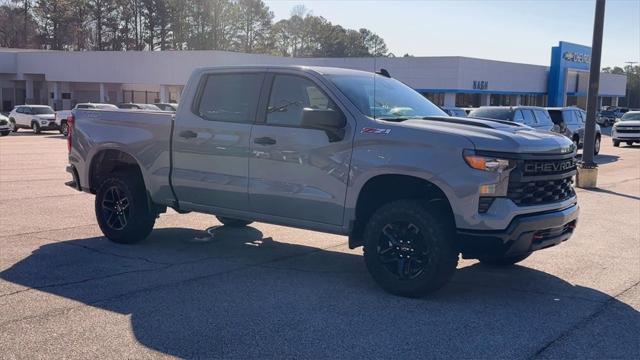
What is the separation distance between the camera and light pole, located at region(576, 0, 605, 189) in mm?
15070

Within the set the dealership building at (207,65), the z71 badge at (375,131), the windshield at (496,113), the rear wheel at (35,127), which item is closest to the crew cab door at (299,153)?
the z71 badge at (375,131)

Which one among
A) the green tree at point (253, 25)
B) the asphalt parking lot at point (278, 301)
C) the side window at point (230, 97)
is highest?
the green tree at point (253, 25)

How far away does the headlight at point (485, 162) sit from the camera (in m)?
5.73

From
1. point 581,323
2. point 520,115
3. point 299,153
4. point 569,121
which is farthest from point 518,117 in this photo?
point 581,323

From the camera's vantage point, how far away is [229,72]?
24.7 ft

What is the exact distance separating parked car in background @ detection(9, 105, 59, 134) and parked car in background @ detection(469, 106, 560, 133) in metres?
23.3

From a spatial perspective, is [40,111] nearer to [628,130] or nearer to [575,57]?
[628,130]

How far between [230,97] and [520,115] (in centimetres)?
1536

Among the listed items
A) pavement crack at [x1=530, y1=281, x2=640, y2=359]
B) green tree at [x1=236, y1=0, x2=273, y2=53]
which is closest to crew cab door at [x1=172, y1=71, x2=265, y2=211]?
pavement crack at [x1=530, y1=281, x2=640, y2=359]

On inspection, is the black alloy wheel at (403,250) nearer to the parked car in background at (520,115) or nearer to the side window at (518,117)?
the parked car in background at (520,115)

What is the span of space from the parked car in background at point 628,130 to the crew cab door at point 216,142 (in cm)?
2821

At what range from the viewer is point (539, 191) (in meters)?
6.06

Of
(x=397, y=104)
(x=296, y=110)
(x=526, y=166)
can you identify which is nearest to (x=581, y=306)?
(x=526, y=166)

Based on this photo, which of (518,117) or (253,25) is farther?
(253,25)
